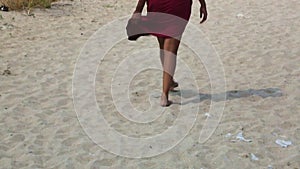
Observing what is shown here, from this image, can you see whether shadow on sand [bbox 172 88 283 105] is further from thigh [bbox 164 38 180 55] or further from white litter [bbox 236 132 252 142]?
white litter [bbox 236 132 252 142]

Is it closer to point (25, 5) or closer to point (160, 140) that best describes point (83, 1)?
point (25, 5)

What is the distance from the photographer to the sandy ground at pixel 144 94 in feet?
11.7

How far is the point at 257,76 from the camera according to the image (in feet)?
17.5

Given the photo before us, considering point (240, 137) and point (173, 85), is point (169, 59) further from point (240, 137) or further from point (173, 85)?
point (240, 137)

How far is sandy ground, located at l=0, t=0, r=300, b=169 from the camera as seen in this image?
356 cm

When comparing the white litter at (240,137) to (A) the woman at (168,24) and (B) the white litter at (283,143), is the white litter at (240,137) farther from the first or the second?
(A) the woman at (168,24)

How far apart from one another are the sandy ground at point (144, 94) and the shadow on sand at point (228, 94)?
11 mm

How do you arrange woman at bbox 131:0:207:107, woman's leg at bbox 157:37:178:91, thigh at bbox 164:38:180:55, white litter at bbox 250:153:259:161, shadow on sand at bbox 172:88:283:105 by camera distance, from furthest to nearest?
shadow on sand at bbox 172:88:283:105 → woman's leg at bbox 157:37:178:91 → thigh at bbox 164:38:180:55 → woman at bbox 131:0:207:107 → white litter at bbox 250:153:259:161

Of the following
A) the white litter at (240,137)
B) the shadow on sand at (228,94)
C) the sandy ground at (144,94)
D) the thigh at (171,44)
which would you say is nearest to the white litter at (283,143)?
the sandy ground at (144,94)

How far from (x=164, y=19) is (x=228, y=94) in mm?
1174

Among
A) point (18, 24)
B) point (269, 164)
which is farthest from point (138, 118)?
point (18, 24)

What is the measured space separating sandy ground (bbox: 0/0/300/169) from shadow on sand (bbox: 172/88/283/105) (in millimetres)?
11

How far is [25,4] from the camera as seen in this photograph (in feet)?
27.6

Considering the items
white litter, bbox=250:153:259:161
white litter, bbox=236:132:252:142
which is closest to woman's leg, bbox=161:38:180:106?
white litter, bbox=236:132:252:142
